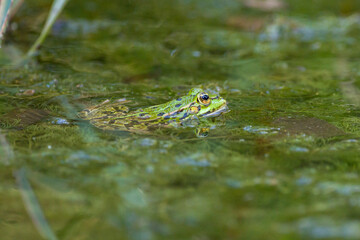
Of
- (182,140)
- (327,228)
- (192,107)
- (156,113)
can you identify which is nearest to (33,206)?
(182,140)

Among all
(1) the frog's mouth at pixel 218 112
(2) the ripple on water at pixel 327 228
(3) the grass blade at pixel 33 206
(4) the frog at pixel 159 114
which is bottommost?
(1) the frog's mouth at pixel 218 112

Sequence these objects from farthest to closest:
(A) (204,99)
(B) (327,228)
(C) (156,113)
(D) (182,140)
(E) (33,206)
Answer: (A) (204,99) < (C) (156,113) < (D) (182,140) < (E) (33,206) < (B) (327,228)

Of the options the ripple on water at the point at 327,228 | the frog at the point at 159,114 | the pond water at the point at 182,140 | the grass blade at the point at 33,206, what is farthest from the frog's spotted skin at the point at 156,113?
the ripple on water at the point at 327,228

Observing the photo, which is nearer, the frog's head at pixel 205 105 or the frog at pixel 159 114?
the frog at pixel 159 114

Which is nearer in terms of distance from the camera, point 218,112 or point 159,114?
point 159,114

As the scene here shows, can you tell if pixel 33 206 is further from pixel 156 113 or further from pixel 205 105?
pixel 205 105

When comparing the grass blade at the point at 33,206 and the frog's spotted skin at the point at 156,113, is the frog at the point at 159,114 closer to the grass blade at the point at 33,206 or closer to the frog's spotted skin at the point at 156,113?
the frog's spotted skin at the point at 156,113

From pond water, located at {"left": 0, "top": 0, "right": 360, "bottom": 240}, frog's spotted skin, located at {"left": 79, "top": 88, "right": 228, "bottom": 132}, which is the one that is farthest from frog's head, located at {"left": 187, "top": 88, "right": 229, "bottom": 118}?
pond water, located at {"left": 0, "top": 0, "right": 360, "bottom": 240}

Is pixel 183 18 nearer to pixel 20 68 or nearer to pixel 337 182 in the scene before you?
pixel 20 68
